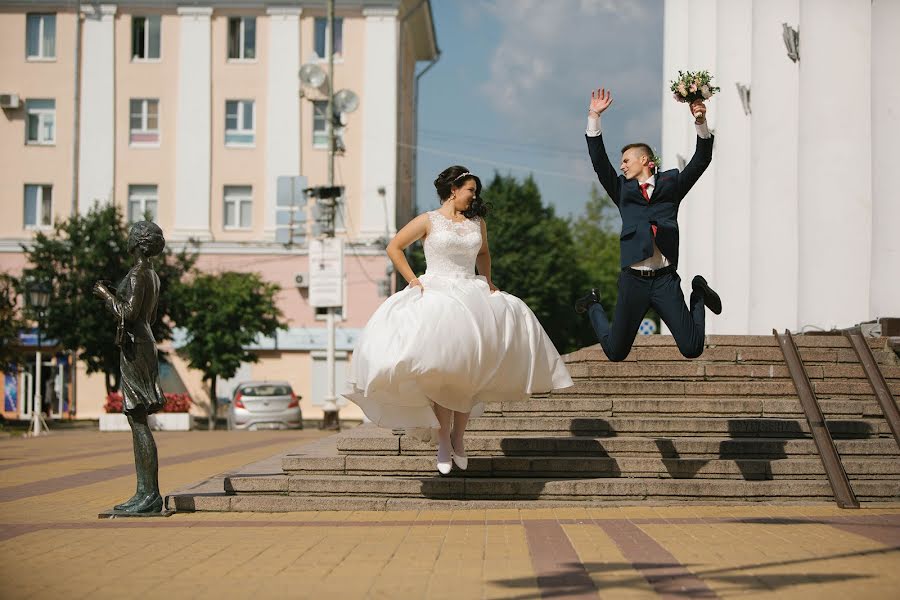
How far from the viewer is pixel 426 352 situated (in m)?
9.82

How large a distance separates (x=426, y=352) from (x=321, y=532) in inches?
62.6

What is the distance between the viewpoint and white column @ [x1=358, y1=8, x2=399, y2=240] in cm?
5266

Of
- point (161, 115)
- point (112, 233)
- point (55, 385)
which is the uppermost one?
point (161, 115)

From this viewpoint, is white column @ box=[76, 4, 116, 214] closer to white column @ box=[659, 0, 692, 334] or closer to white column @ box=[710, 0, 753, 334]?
white column @ box=[659, 0, 692, 334]

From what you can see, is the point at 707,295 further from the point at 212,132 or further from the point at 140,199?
the point at 140,199

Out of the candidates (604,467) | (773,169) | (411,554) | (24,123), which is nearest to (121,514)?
(411,554)

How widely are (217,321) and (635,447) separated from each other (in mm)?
33779

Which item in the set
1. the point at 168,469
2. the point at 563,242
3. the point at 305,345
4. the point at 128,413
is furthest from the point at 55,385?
the point at 128,413

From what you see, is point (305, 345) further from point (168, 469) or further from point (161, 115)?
point (168, 469)

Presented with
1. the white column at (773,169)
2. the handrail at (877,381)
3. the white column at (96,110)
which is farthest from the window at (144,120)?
the handrail at (877,381)

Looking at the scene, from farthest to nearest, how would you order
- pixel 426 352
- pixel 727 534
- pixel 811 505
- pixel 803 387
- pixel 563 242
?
1. pixel 563 242
2. pixel 803 387
3. pixel 811 505
4. pixel 426 352
5. pixel 727 534

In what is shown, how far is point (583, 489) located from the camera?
10547 millimetres

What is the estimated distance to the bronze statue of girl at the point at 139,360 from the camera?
33.8ft

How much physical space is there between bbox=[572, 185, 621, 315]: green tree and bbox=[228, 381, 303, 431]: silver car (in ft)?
139
